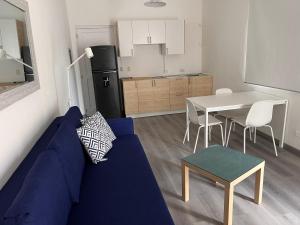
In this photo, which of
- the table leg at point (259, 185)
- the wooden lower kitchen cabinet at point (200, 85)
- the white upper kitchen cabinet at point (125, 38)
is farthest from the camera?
the wooden lower kitchen cabinet at point (200, 85)

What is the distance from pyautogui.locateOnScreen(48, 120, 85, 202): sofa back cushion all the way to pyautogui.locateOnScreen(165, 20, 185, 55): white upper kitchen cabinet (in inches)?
145

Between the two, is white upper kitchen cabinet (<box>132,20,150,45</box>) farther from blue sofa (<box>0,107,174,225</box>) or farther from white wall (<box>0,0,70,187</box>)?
blue sofa (<box>0,107,174,225</box>)

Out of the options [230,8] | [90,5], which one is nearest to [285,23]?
[230,8]

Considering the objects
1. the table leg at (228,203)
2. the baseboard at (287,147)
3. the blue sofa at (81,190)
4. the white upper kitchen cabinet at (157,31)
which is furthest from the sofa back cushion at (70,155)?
the white upper kitchen cabinet at (157,31)

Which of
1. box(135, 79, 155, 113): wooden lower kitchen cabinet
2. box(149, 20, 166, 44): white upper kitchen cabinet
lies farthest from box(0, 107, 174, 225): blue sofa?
box(149, 20, 166, 44): white upper kitchen cabinet

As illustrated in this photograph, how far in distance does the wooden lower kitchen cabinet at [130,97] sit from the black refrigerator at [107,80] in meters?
0.14

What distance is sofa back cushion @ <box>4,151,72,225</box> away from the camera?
2.81ft

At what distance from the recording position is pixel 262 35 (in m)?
3.37

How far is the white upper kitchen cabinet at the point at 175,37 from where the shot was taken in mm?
4938

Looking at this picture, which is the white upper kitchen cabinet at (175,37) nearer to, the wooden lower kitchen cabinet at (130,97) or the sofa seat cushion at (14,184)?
the wooden lower kitchen cabinet at (130,97)

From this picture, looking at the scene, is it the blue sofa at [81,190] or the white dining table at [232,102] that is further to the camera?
the white dining table at [232,102]

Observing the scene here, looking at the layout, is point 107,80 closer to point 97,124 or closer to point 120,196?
point 97,124

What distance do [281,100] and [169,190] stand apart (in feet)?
6.15

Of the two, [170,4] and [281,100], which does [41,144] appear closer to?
[281,100]
